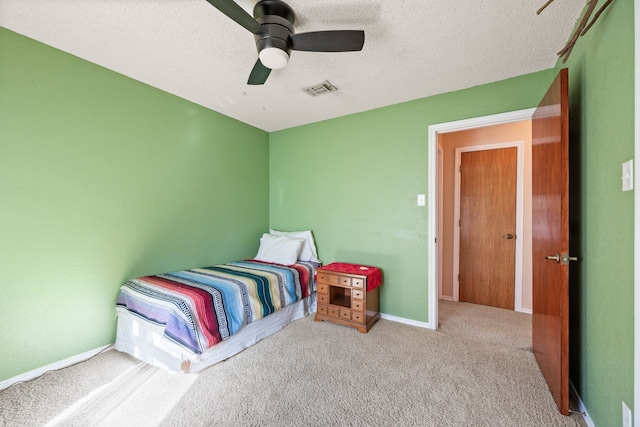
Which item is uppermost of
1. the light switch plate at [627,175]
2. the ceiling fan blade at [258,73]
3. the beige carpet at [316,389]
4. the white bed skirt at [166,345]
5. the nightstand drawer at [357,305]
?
the ceiling fan blade at [258,73]

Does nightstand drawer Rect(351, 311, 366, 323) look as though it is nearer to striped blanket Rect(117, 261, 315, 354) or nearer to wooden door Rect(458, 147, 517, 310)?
striped blanket Rect(117, 261, 315, 354)

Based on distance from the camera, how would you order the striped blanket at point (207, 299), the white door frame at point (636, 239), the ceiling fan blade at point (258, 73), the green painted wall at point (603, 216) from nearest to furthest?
1. the white door frame at point (636, 239)
2. the green painted wall at point (603, 216)
3. the ceiling fan blade at point (258, 73)
4. the striped blanket at point (207, 299)

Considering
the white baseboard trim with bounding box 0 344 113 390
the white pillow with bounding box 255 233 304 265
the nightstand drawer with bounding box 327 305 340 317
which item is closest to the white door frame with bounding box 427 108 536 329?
the nightstand drawer with bounding box 327 305 340 317

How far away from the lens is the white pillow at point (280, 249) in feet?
10.5

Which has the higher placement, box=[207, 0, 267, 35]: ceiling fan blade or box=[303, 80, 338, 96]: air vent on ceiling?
box=[303, 80, 338, 96]: air vent on ceiling

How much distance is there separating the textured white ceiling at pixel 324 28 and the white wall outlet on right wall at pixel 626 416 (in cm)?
202

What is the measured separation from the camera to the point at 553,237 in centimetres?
160

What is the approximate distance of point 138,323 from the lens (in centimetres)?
208

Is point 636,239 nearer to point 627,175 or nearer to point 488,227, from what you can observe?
point 627,175

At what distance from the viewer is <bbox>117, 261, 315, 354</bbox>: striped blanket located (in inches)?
74.7

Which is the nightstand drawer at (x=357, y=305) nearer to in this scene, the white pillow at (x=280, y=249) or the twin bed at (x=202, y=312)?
the twin bed at (x=202, y=312)

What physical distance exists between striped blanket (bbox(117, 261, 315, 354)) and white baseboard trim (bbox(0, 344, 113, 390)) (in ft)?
1.24

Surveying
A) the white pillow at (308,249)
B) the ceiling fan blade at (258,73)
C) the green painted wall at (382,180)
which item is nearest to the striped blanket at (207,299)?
the white pillow at (308,249)

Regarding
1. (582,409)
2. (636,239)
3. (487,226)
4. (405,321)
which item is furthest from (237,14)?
(487,226)
